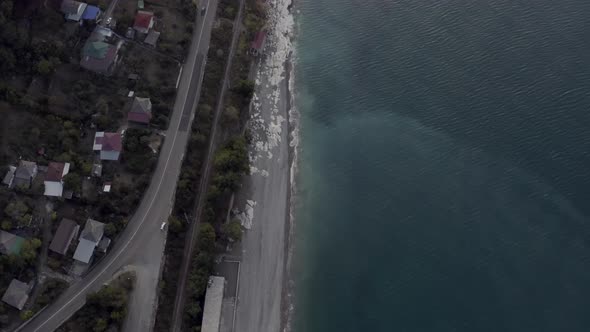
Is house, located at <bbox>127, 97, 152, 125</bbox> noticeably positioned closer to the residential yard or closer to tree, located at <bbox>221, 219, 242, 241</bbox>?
the residential yard

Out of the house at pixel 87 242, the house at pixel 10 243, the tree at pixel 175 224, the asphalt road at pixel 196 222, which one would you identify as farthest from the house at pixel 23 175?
the asphalt road at pixel 196 222

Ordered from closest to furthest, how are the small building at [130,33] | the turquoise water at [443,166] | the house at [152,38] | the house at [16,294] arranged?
the house at [16,294], the turquoise water at [443,166], the house at [152,38], the small building at [130,33]

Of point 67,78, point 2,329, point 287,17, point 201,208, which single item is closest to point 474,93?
point 287,17

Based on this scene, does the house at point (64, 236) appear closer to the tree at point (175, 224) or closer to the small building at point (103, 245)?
the small building at point (103, 245)

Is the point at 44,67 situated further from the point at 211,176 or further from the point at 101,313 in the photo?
the point at 101,313

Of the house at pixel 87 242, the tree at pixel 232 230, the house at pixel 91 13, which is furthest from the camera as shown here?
the house at pixel 91 13

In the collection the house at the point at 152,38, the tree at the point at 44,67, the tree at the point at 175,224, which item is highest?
the house at the point at 152,38

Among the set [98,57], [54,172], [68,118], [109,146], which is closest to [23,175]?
[54,172]
